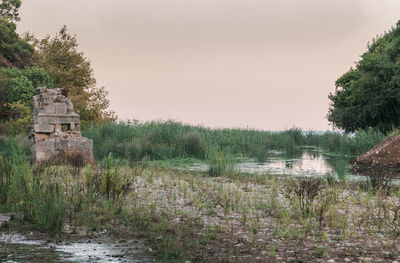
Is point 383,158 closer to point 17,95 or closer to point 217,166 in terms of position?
point 217,166

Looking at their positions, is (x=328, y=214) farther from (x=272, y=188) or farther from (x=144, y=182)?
(x=144, y=182)

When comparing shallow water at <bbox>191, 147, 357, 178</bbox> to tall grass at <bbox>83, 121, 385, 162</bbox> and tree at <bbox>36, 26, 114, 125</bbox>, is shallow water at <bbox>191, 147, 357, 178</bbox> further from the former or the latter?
tree at <bbox>36, 26, 114, 125</bbox>

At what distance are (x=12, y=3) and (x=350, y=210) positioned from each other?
3711 centimetres

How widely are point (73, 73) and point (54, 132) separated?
68.1 ft

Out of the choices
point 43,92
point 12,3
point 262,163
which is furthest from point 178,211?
point 12,3

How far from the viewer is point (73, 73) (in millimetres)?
38625

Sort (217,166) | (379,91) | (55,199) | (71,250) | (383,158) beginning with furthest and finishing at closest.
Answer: (379,91) < (383,158) < (217,166) < (55,199) < (71,250)

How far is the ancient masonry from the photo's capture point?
18.3m

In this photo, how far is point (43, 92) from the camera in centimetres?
1895

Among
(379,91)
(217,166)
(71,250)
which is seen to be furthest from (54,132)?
(379,91)

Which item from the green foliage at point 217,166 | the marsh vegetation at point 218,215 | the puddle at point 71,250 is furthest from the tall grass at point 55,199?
the green foliage at point 217,166

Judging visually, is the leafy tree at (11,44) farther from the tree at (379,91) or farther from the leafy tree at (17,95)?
the tree at (379,91)

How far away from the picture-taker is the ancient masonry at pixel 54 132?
1827cm

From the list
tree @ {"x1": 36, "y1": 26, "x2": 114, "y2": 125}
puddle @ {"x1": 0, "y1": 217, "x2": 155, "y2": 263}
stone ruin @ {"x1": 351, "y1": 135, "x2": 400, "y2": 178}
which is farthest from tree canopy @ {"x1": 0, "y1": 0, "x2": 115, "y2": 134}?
puddle @ {"x1": 0, "y1": 217, "x2": 155, "y2": 263}
